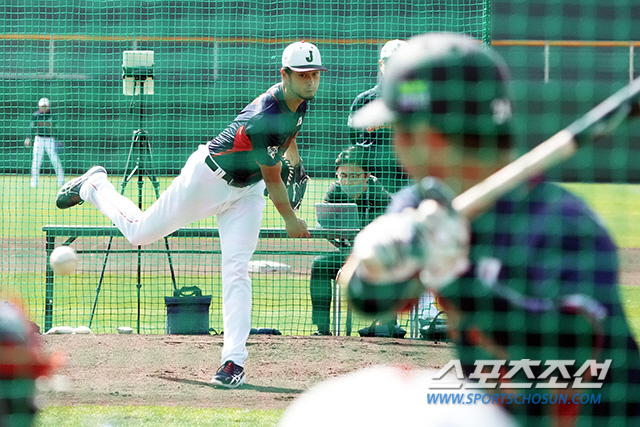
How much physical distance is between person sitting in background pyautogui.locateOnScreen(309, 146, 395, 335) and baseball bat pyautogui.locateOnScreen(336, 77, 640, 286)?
396cm

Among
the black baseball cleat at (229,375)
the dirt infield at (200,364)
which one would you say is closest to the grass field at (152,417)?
the dirt infield at (200,364)

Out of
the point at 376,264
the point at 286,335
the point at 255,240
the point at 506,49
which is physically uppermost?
the point at 506,49

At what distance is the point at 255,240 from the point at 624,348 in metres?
3.23

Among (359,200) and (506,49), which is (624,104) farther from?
(506,49)

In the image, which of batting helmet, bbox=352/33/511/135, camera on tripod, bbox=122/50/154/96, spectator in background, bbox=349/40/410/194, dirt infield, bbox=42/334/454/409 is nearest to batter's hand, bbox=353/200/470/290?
batting helmet, bbox=352/33/511/135

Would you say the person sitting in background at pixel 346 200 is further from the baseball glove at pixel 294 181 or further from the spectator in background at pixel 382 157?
the baseball glove at pixel 294 181

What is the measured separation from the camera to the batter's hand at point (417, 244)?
5.55 ft

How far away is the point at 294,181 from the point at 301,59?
109 centimetres

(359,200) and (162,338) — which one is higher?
(359,200)

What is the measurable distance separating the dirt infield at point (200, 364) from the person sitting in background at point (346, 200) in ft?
1.30

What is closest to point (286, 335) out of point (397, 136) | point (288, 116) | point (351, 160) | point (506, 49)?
point (351, 160)

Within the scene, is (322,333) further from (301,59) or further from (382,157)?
(301,59)

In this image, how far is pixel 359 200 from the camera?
612 centimetres

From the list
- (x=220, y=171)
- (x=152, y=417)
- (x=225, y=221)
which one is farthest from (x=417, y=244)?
(x=225, y=221)
